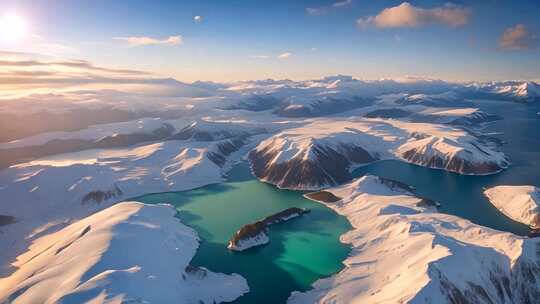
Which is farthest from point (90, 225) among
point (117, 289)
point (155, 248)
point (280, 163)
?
point (280, 163)

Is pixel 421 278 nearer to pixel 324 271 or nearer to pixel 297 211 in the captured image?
pixel 324 271

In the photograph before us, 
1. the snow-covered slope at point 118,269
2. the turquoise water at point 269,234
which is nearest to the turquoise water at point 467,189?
the turquoise water at point 269,234

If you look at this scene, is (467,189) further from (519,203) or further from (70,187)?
(70,187)

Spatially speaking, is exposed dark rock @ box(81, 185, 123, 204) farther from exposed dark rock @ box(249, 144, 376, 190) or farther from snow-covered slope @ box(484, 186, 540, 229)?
snow-covered slope @ box(484, 186, 540, 229)

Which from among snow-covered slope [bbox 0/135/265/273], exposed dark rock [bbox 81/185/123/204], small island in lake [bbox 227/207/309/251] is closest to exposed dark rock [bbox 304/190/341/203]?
small island in lake [bbox 227/207/309/251]

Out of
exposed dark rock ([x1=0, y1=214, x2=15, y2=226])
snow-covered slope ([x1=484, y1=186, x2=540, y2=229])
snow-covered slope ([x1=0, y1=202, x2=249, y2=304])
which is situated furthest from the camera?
exposed dark rock ([x1=0, y1=214, x2=15, y2=226])

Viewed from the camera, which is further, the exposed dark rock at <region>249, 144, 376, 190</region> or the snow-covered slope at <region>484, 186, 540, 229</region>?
the exposed dark rock at <region>249, 144, 376, 190</region>

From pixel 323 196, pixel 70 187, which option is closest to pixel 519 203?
pixel 323 196
